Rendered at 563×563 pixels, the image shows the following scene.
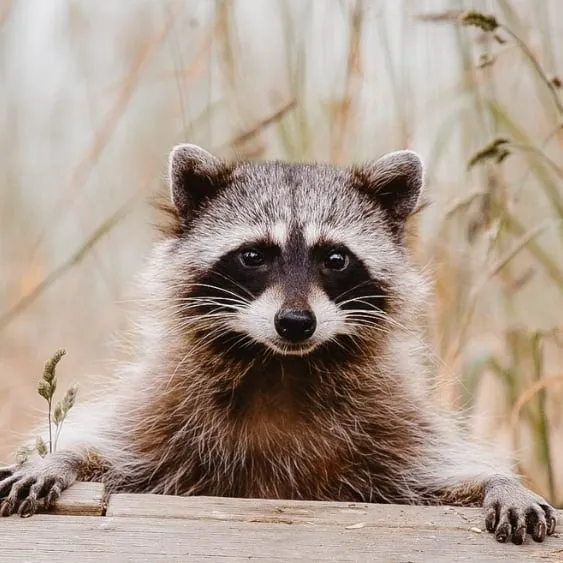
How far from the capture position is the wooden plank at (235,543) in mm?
2240

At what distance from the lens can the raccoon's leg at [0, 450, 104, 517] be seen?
252 cm

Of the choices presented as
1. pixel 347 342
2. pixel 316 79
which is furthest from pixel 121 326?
pixel 347 342

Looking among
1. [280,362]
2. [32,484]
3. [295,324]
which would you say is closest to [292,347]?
[295,324]

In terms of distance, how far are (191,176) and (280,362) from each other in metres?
0.69

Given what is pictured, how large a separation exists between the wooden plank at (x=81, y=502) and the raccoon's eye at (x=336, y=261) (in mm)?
949

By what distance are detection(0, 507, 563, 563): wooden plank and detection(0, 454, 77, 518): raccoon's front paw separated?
0.16 ft

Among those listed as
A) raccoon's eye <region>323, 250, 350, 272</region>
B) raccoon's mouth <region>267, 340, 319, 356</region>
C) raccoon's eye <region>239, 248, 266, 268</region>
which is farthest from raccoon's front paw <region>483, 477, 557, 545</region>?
raccoon's eye <region>239, 248, 266, 268</region>

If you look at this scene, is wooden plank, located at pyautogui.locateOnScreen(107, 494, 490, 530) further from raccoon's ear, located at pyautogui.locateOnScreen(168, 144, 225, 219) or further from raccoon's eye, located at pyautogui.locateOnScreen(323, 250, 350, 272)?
raccoon's ear, located at pyautogui.locateOnScreen(168, 144, 225, 219)

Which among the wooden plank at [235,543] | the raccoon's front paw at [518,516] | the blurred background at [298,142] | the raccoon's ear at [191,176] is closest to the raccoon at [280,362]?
the raccoon's ear at [191,176]

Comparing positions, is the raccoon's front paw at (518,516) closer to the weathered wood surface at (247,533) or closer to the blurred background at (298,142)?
the weathered wood surface at (247,533)

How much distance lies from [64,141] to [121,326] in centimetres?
101

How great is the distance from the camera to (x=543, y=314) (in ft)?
16.2

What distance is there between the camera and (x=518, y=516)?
2549 mm

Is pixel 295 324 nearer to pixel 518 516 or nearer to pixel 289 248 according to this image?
pixel 289 248
